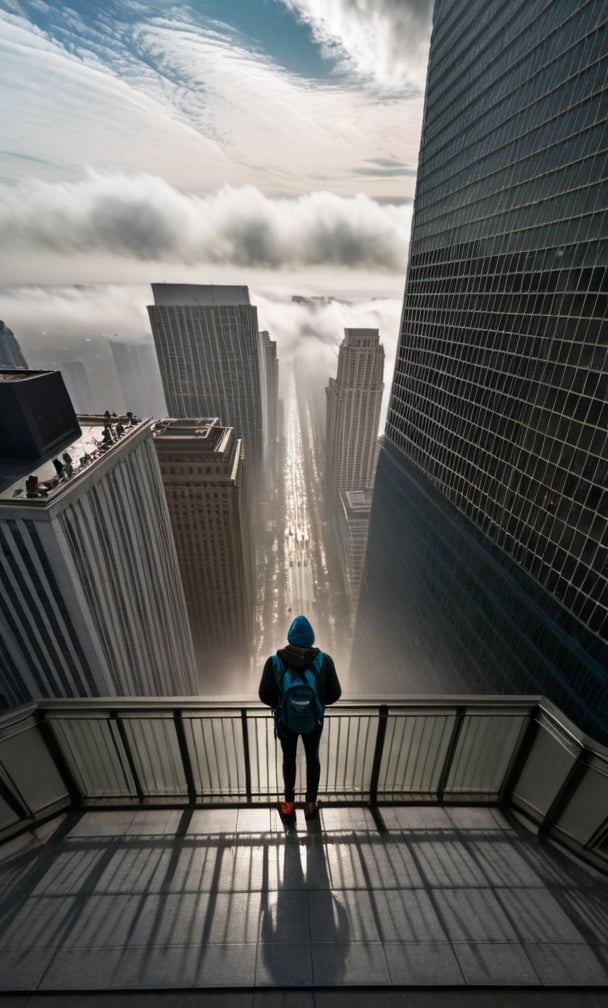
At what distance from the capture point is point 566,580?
83.1 feet

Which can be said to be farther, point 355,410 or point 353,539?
point 355,410

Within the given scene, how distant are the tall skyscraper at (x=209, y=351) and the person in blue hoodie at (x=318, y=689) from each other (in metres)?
152

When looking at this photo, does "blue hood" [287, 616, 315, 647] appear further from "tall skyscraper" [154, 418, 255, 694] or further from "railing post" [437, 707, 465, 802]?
"tall skyscraper" [154, 418, 255, 694]

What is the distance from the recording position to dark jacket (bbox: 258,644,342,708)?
6148 millimetres

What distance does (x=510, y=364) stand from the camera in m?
30.5

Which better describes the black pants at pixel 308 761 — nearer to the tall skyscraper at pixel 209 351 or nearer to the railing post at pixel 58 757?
the railing post at pixel 58 757

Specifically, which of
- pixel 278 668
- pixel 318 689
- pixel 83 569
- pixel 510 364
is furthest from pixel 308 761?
pixel 510 364

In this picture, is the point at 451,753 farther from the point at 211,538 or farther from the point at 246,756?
the point at 211,538

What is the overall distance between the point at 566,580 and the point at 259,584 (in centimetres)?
12542

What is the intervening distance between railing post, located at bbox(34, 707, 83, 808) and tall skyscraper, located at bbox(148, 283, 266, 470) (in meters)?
151

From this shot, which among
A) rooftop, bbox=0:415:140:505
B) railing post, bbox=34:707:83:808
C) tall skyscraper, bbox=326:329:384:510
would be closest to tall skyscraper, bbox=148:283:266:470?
tall skyscraper, bbox=326:329:384:510

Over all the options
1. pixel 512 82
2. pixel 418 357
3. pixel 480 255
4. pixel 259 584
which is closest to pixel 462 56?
pixel 512 82

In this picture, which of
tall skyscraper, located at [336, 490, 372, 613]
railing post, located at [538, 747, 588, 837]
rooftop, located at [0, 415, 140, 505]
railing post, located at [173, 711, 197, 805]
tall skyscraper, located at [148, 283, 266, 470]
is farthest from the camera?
tall skyscraper, located at [148, 283, 266, 470]

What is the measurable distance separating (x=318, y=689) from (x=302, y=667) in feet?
1.76
